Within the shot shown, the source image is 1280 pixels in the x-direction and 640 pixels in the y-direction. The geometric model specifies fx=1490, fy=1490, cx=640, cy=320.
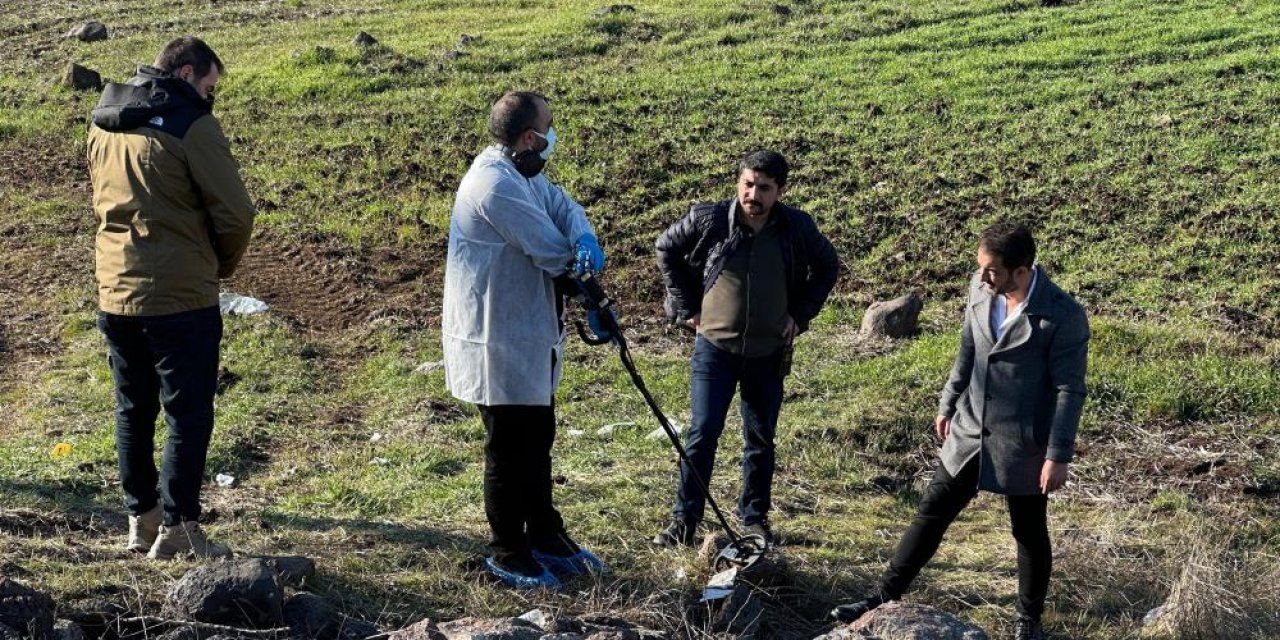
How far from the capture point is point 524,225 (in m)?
5.08

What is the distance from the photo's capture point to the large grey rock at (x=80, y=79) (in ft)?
60.0

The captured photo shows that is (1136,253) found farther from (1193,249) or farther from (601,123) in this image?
(601,123)

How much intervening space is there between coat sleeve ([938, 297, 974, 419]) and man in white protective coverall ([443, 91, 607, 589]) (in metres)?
1.29

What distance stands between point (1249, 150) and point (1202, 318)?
12.6 feet

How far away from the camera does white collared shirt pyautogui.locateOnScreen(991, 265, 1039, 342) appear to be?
5020mm

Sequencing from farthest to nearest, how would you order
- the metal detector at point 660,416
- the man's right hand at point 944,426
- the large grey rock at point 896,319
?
the large grey rock at point 896,319 → the man's right hand at point 944,426 → the metal detector at point 660,416

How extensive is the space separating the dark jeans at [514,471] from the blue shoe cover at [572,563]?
6.1 inches

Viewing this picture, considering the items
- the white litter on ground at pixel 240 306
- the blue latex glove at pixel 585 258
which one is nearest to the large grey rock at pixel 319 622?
the blue latex glove at pixel 585 258

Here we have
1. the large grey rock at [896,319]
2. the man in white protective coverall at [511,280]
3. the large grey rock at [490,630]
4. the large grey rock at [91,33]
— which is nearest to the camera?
the large grey rock at [490,630]

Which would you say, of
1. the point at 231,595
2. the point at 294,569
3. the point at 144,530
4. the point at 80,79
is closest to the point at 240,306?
the point at 144,530

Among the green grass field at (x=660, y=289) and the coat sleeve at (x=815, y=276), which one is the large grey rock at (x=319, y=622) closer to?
the green grass field at (x=660, y=289)

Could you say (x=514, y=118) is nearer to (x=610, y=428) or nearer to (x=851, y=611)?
(x=851, y=611)

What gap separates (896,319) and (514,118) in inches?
193

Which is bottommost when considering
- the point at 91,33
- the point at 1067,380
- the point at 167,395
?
the point at 167,395
